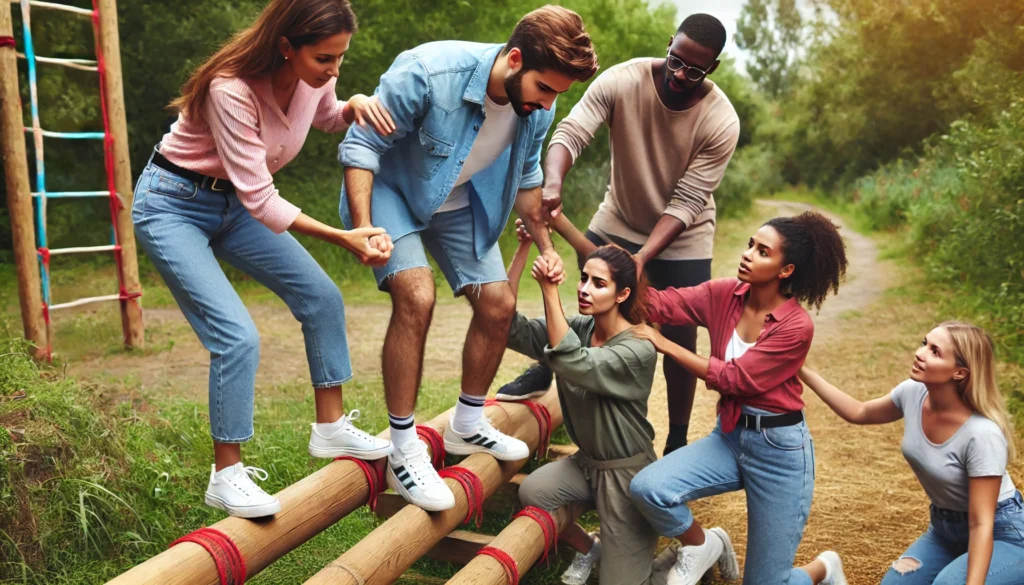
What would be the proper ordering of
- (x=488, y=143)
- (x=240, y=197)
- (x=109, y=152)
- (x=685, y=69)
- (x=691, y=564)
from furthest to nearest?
(x=109, y=152) → (x=685, y=69) → (x=691, y=564) → (x=488, y=143) → (x=240, y=197)

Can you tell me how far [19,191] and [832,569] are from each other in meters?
5.25

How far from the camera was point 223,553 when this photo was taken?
8.01 feet

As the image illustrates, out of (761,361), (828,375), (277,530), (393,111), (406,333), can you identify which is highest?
(393,111)

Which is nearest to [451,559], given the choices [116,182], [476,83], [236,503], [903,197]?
[236,503]

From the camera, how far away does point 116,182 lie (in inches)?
267

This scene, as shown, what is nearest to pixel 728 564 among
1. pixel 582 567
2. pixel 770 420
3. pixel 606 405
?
pixel 582 567

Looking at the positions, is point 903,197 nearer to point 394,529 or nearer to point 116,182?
point 116,182

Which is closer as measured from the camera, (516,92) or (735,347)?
(516,92)

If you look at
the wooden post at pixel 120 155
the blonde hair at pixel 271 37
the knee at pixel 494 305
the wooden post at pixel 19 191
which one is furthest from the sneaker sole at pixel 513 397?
the wooden post at pixel 120 155

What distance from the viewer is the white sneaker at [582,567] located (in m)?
3.58

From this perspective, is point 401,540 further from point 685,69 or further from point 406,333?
point 685,69

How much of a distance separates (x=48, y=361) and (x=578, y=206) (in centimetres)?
873

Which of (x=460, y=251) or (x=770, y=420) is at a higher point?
(x=460, y=251)

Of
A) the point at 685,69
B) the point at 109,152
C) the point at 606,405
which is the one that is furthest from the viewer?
the point at 109,152
